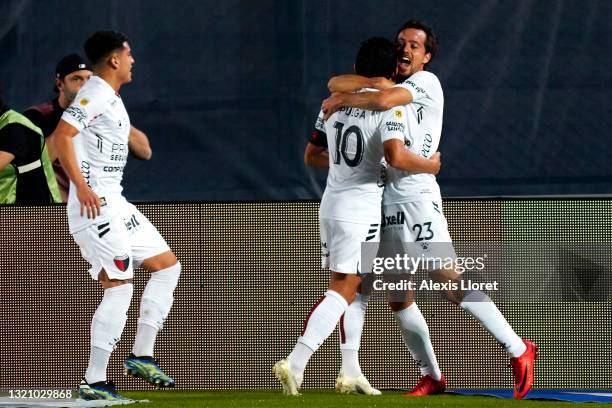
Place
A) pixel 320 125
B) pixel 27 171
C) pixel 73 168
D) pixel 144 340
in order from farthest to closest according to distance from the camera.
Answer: pixel 27 171 → pixel 320 125 → pixel 144 340 → pixel 73 168

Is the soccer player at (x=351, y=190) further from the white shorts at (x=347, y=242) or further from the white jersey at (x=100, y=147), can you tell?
the white jersey at (x=100, y=147)

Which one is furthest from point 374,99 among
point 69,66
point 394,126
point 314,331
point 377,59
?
point 69,66

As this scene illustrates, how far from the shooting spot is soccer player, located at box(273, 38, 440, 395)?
5453 mm

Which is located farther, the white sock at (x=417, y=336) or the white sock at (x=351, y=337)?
the white sock at (x=351, y=337)

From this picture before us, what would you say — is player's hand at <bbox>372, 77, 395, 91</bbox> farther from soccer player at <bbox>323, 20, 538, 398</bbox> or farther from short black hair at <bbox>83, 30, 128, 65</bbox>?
short black hair at <bbox>83, 30, 128, 65</bbox>

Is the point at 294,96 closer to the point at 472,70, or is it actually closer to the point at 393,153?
the point at 472,70

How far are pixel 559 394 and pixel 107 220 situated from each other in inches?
86.0

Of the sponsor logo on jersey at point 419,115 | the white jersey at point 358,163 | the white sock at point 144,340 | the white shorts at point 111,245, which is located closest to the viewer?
the white shorts at point 111,245

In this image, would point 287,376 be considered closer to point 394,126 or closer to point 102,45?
point 394,126

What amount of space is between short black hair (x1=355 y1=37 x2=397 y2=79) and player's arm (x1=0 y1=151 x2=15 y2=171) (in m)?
1.88

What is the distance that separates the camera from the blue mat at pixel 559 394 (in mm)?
5640

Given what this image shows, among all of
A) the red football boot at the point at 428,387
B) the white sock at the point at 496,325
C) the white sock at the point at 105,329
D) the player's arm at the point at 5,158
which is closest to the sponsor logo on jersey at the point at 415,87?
the white sock at the point at 496,325

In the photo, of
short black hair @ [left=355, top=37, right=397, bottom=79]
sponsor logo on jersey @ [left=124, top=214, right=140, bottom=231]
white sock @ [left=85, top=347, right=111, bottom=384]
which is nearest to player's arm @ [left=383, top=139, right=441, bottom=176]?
short black hair @ [left=355, top=37, right=397, bottom=79]

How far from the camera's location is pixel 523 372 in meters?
5.60
